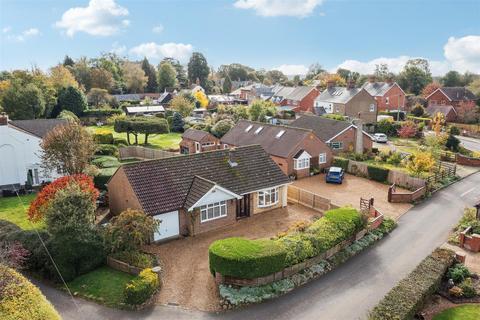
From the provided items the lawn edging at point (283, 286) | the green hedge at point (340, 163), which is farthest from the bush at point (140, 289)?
the green hedge at point (340, 163)

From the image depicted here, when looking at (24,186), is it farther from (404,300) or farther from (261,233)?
(404,300)

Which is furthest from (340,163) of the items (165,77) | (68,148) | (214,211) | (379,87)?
(165,77)

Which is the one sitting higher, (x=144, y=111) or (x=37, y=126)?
(x=144, y=111)

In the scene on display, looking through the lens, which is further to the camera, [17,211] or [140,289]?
[17,211]

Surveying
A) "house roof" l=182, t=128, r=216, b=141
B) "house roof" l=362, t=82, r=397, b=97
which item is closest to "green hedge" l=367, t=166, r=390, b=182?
"house roof" l=182, t=128, r=216, b=141

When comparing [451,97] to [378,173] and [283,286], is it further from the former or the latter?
[283,286]

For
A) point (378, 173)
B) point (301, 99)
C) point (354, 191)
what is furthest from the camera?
point (301, 99)

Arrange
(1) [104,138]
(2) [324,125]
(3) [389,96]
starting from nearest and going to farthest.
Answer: (2) [324,125], (1) [104,138], (3) [389,96]
